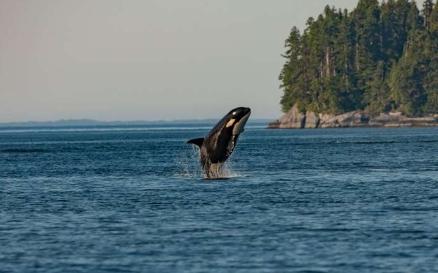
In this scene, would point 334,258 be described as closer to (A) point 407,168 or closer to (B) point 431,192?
(B) point 431,192

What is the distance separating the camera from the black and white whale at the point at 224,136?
2368 inches

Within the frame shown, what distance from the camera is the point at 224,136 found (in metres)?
60.7

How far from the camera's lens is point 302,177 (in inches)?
2808

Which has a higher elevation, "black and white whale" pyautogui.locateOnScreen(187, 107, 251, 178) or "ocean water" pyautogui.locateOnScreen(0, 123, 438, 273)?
"black and white whale" pyautogui.locateOnScreen(187, 107, 251, 178)

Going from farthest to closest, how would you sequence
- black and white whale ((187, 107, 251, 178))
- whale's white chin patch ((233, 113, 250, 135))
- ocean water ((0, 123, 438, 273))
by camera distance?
black and white whale ((187, 107, 251, 178)) < whale's white chin patch ((233, 113, 250, 135)) < ocean water ((0, 123, 438, 273))

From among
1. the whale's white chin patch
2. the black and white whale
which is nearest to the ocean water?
the black and white whale

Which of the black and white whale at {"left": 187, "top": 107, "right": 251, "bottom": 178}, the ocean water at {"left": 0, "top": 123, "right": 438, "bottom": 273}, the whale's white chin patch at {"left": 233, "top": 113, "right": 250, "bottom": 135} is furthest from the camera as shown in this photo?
the black and white whale at {"left": 187, "top": 107, "right": 251, "bottom": 178}

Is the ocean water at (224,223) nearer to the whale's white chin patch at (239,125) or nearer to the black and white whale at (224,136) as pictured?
the black and white whale at (224,136)

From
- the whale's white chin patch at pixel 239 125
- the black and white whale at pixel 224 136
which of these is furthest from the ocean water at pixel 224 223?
the whale's white chin patch at pixel 239 125

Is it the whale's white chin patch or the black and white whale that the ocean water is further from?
the whale's white chin patch

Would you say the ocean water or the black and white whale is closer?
the ocean water

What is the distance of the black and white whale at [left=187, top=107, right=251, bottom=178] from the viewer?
60156 mm

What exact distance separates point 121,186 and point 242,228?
79.6 ft

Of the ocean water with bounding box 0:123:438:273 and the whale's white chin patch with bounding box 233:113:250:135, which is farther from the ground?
the whale's white chin patch with bounding box 233:113:250:135
